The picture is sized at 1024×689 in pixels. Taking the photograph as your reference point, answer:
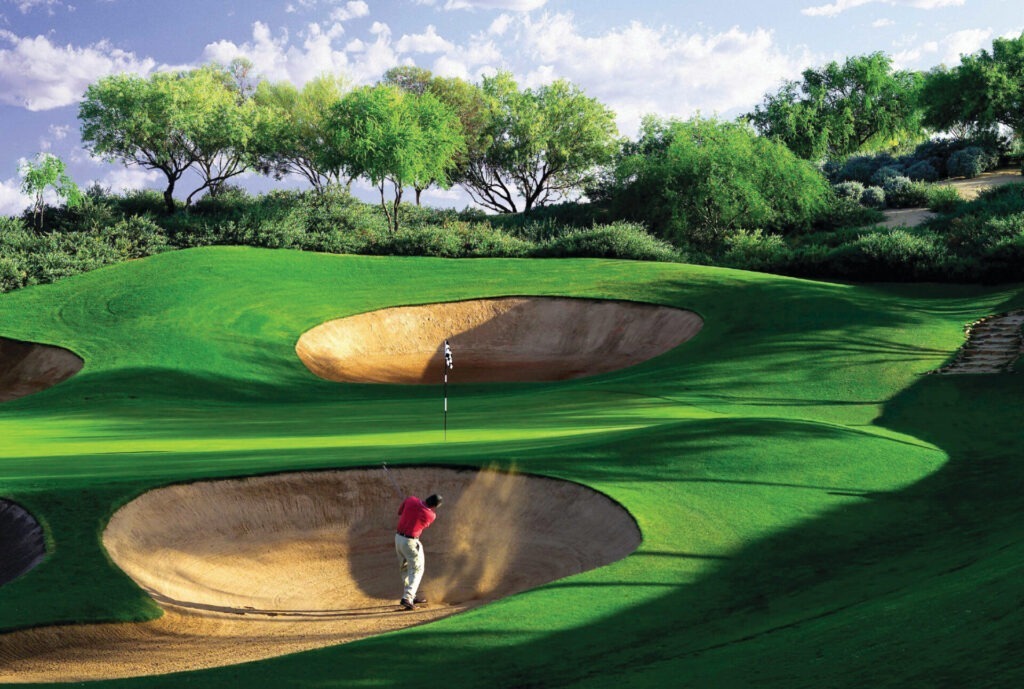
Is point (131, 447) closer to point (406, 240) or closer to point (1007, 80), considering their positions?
point (406, 240)

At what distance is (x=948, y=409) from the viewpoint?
2664cm

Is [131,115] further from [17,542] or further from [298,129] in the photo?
[17,542]

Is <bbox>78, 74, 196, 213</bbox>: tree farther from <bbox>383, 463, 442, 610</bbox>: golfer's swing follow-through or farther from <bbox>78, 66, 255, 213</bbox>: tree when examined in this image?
<bbox>383, 463, 442, 610</bbox>: golfer's swing follow-through

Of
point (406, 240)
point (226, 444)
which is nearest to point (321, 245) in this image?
point (406, 240)

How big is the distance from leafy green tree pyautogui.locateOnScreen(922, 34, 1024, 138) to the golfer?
71.0 meters

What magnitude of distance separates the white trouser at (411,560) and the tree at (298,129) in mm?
53779

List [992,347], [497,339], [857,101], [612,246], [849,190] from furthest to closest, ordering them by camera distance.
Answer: [857,101] → [849,190] → [612,246] → [497,339] → [992,347]

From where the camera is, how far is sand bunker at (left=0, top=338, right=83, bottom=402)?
1427 inches

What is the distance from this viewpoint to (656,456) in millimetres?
19328

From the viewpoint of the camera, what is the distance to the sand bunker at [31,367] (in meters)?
36.2

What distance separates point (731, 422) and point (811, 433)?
1.61 meters

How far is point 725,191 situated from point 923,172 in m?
21.0

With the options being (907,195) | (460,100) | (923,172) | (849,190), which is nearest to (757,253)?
(849,190)

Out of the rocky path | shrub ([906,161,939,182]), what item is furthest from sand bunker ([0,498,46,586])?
shrub ([906,161,939,182])
